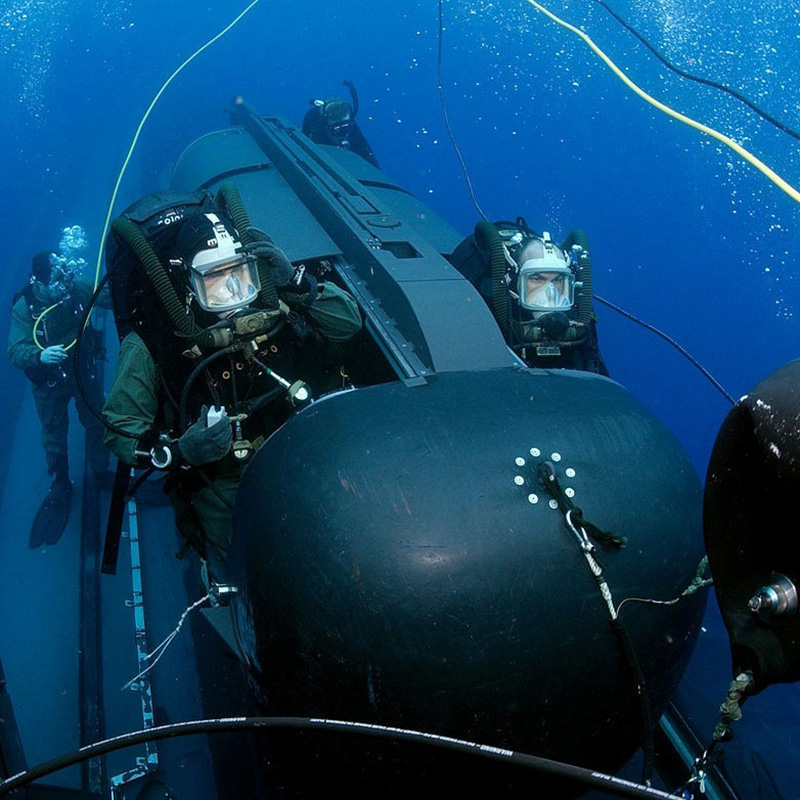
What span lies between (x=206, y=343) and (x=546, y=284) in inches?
64.4

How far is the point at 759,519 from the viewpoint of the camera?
997 millimetres

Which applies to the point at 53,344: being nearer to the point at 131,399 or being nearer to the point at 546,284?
the point at 131,399

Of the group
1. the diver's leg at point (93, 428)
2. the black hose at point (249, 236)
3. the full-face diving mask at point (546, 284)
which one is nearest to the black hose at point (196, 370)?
the black hose at point (249, 236)

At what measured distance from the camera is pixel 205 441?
2.35 m

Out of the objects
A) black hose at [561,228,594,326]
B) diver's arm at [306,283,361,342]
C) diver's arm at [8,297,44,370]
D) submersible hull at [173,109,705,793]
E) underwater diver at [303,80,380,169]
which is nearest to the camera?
submersible hull at [173,109,705,793]

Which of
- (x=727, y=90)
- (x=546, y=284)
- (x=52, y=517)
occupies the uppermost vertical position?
(x=727, y=90)

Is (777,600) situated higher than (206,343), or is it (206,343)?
(206,343)

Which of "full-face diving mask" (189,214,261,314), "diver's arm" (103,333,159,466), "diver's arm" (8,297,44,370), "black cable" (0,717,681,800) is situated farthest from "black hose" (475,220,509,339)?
"diver's arm" (8,297,44,370)

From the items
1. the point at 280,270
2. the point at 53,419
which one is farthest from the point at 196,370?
the point at 53,419

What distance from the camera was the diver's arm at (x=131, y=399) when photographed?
8.50 feet

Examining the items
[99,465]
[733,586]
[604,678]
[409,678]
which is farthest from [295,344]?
[99,465]

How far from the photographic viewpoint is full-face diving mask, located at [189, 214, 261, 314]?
2.49 m

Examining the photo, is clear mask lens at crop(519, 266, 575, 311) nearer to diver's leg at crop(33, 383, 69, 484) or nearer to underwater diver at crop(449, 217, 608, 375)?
underwater diver at crop(449, 217, 608, 375)

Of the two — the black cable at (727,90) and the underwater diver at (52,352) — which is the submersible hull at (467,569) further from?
the underwater diver at (52,352)
